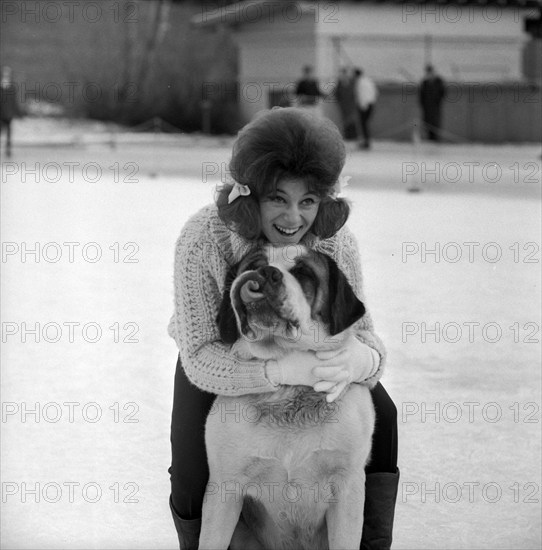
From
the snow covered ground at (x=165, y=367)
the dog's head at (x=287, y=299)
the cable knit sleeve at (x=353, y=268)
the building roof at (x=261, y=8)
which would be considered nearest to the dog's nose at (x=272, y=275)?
the dog's head at (x=287, y=299)

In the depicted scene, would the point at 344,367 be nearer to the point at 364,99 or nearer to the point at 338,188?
the point at 338,188

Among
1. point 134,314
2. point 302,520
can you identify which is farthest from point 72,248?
point 302,520

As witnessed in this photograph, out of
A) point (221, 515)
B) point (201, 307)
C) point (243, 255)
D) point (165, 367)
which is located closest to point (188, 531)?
point (221, 515)

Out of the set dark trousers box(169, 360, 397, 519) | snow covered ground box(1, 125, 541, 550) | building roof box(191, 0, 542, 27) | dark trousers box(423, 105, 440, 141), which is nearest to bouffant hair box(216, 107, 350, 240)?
dark trousers box(169, 360, 397, 519)

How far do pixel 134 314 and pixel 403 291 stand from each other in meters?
1.85

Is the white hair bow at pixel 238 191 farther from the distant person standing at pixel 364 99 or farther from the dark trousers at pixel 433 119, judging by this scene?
the dark trousers at pixel 433 119

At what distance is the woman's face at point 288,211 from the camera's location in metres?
2.62

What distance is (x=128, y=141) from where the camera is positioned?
95.7 ft

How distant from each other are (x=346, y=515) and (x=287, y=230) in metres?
0.74

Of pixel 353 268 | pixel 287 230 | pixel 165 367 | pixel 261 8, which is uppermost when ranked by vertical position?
pixel 261 8

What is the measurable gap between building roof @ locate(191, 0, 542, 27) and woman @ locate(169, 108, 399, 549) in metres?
27.6

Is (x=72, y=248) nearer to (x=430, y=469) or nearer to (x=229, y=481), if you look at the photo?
(x=430, y=469)

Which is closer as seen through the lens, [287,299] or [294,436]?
[287,299]

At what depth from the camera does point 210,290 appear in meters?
2.75
